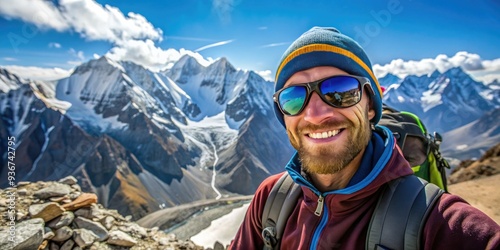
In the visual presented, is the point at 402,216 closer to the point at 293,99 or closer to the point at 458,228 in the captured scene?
the point at 458,228

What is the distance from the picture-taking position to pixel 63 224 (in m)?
6.36

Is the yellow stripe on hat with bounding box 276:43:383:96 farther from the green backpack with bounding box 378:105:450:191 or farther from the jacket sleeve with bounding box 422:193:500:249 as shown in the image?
the green backpack with bounding box 378:105:450:191

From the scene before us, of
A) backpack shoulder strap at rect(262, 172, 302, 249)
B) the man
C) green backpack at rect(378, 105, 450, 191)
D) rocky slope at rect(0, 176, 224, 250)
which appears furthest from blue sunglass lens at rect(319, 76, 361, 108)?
rocky slope at rect(0, 176, 224, 250)

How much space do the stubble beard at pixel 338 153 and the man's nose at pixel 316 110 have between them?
8cm

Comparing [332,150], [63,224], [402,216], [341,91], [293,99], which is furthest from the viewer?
[63,224]

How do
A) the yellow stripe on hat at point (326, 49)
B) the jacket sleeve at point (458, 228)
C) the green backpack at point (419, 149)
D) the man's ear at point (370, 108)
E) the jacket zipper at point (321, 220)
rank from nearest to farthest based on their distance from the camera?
1. the jacket sleeve at point (458, 228)
2. the jacket zipper at point (321, 220)
3. the yellow stripe on hat at point (326, 49)
4. the man's ear at point (370, 108)
5. the green backpack at point (419, 149)

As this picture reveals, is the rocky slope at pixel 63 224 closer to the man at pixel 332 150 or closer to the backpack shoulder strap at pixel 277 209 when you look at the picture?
the man at pixel 332 150

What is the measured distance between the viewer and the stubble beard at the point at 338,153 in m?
2.44

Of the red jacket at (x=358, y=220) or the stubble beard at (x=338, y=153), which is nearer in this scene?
the red jacket at (x=358, y=220)

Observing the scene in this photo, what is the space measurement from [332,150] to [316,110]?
42 centimetres

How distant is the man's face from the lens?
2463 mm

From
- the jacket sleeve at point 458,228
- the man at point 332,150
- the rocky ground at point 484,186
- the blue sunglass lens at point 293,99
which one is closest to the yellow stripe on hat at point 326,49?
the man at point 332,150

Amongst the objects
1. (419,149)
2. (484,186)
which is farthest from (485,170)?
(419,149)

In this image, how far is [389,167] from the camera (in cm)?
224
